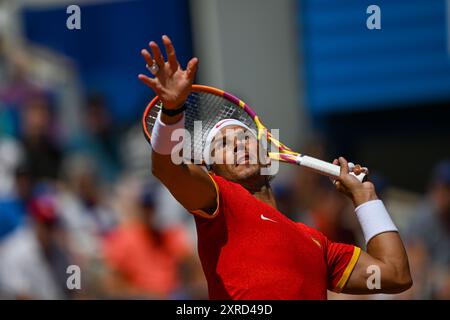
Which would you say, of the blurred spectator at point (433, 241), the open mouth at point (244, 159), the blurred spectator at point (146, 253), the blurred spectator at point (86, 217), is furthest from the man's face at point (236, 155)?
the blurred spectator at point (146, 253)

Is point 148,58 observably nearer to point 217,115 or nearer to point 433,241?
point 217,115

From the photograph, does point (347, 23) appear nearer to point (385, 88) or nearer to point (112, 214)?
point (385, 88)

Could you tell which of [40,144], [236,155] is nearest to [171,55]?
[236,155]

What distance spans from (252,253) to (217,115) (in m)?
0.86

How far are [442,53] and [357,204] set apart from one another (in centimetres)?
662

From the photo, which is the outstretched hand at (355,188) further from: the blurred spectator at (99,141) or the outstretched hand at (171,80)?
the blurred spectator at (99,141)

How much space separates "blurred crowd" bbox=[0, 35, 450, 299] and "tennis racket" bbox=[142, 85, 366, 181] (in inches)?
95.4

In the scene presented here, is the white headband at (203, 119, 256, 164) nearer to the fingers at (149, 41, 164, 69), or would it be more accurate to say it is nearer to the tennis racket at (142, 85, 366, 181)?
the tennis racket at (142, 85, 366, 181)

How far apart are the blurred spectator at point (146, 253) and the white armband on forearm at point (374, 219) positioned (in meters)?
3.60

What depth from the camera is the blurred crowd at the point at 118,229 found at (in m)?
7.25

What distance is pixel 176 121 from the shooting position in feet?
11.8
